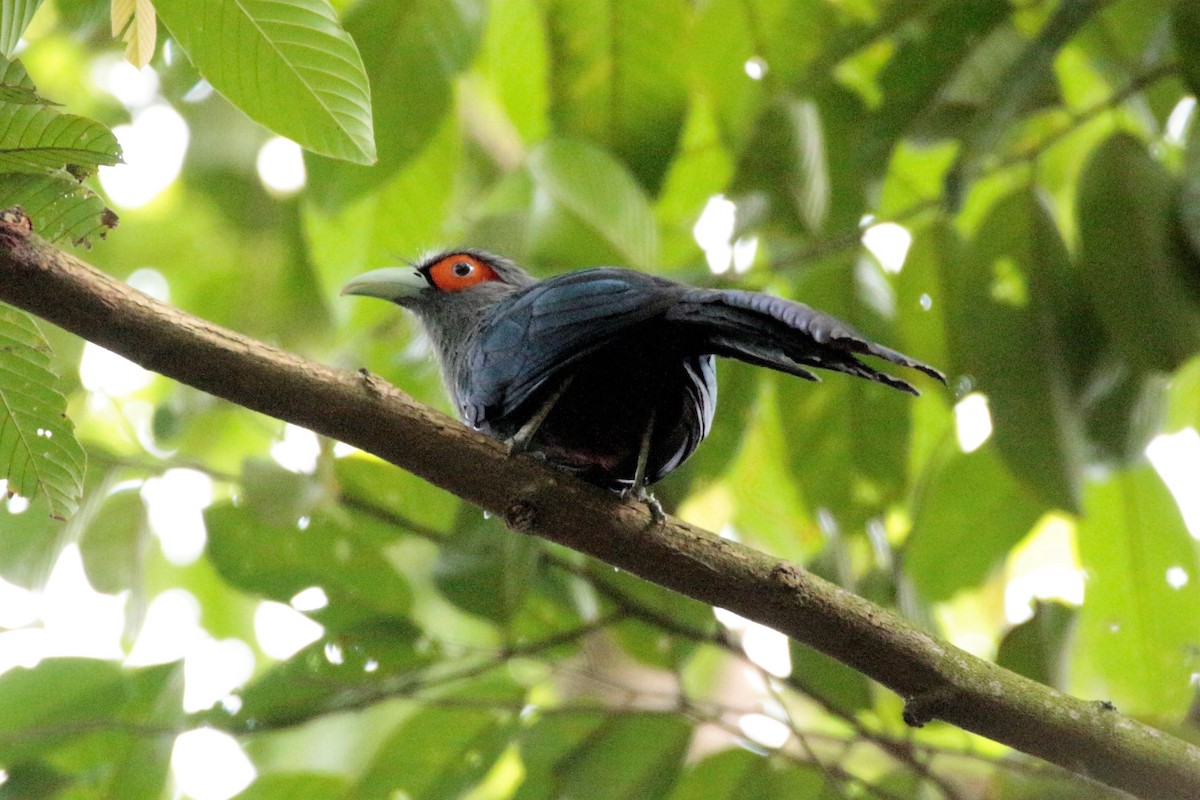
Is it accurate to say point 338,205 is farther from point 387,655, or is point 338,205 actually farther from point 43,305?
point 43,305

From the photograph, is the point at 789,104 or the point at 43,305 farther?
the point at 789,104

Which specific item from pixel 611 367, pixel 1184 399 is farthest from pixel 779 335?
pixel 1184 399

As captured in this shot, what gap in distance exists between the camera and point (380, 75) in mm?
3561

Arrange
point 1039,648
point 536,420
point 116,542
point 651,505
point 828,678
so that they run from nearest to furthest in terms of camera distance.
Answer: point 651,505, point 536,420, point 1039,648, point 828,678, point 116,542

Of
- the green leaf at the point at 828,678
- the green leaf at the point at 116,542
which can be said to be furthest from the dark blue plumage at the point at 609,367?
the green leaf at the point at 116,542

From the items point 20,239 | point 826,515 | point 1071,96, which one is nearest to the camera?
point 20,239

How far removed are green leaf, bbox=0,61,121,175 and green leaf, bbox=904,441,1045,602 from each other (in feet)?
8.99

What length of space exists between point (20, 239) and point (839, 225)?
2820 mm

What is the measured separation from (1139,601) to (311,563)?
253cm

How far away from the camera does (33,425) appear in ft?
6.73

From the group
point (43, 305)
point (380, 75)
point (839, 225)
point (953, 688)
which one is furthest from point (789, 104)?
point (43, 305)

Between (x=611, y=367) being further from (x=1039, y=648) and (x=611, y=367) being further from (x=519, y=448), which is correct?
(x=1039, y=648)

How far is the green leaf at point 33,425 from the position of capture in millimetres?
1987

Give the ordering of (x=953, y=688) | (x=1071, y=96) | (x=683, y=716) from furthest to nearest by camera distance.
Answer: (x=1071, y=96) < (x=683, y=716) < (x=953, y=688)
